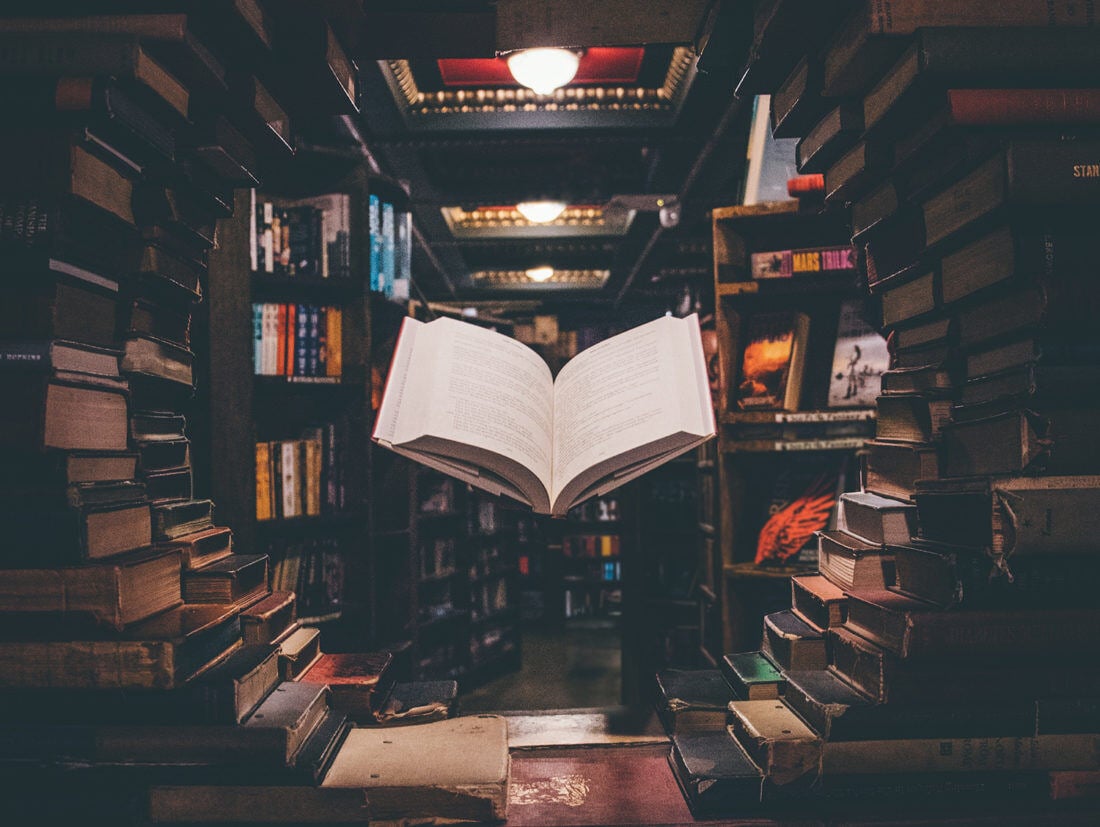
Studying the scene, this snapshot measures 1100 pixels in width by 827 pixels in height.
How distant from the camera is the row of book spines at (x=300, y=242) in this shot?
246cm

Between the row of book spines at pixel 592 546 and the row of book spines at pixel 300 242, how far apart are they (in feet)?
11.8

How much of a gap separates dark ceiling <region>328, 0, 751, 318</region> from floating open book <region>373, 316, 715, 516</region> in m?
0.44

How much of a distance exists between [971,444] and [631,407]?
0.39 metres

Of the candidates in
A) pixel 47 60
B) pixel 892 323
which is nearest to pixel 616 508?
pixel 892 323

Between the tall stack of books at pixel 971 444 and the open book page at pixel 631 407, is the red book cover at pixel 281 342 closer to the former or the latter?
the open book page at pixel 631 407

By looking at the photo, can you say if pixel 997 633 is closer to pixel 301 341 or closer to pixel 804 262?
pixel 804 262

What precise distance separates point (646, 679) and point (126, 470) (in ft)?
8.24

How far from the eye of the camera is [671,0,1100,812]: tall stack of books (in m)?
0.71

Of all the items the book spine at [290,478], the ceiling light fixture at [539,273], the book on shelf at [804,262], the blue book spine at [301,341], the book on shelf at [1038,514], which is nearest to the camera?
the book on shelf at [1038,514]

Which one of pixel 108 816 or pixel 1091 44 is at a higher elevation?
pixel 1091 44

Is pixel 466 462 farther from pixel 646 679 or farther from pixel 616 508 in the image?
pixel 616 508

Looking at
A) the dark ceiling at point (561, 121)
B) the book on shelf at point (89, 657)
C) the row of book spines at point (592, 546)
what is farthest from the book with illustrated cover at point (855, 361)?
the row of book spines at point (592, 546)

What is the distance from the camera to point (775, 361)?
2273mm

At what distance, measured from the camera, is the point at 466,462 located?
89cm
